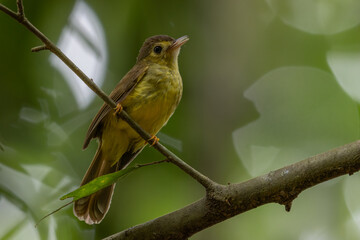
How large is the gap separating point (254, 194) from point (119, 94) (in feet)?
5.38

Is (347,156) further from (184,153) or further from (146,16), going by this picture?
(146,16)

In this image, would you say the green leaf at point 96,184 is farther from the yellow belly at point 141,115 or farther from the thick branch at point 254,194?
the yellow belly at point 141,115

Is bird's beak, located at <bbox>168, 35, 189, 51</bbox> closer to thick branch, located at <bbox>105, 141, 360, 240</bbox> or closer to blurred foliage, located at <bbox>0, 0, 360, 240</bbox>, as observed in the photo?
blurred foliage, located at <bbox>0, 0, 360, 240</bbox>

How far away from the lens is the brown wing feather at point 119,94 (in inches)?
146

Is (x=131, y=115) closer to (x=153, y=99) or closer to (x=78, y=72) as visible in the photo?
(x=153, y=99)

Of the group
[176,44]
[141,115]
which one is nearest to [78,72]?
[141,115]

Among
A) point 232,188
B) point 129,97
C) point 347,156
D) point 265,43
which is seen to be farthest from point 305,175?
point 265,43

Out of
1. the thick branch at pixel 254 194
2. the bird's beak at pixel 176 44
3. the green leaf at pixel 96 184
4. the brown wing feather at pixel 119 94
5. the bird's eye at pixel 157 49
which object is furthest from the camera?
the bird's eye at pixel 157 49

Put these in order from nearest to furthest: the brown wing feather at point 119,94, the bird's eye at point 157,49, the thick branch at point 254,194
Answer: the thick branch at point 254,194 < the brown wing feather at point 119,94 < the bird's eye at point 157,49

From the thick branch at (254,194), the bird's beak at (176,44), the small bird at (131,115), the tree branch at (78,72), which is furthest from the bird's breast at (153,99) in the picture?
the thick branch at (254,194)

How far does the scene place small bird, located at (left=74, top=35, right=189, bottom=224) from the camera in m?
3.71

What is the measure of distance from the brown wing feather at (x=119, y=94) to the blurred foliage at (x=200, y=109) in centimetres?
52

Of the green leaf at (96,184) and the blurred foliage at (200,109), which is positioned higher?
the blurred foliage at (200,109)

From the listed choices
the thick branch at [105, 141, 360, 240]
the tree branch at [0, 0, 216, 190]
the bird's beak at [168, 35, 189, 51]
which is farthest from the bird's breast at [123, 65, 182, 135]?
the thick branch at [105, 141, 360, 240]
